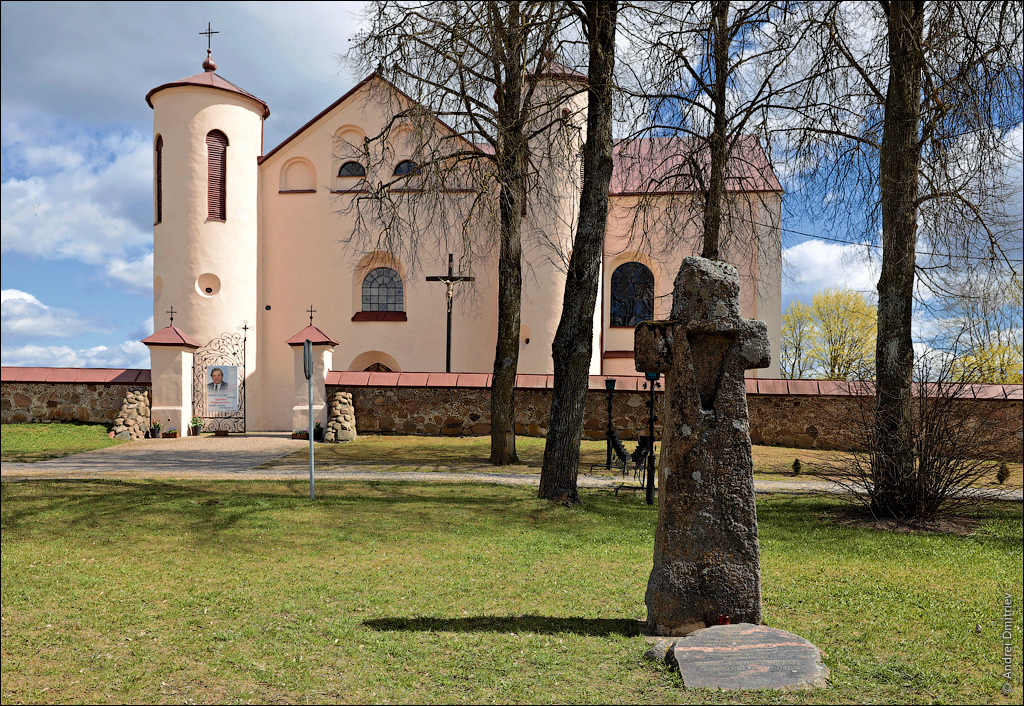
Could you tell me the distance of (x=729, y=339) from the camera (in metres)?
A: 4.45

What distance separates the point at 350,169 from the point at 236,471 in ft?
44.7

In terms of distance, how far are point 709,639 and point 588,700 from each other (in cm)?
82

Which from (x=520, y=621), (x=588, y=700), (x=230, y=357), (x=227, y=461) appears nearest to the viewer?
(x=588, y=700)

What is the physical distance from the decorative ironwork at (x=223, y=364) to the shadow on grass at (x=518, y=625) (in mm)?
16832

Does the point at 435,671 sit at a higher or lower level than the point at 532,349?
lower

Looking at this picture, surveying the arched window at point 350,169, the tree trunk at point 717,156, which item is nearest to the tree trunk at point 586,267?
the tree trunk at point 717,156

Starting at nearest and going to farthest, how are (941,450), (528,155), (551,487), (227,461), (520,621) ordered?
(520,621), (941,450), (551,487), (528,155), (227,461)

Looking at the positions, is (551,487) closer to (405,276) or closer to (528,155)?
(528,155)

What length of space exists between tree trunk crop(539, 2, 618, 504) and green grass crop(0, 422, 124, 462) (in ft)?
35.1

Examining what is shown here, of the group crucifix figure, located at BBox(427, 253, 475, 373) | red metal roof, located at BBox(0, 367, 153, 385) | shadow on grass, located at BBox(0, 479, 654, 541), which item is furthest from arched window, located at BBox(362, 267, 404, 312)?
shadow on grass, located at BBox(0, 479, 654, 541)

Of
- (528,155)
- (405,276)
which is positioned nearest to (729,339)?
(528,155)

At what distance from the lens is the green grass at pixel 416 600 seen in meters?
3.75

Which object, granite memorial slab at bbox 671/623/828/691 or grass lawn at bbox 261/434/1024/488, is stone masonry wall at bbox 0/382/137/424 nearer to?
grass lawn at bbox 261/434/1024/488

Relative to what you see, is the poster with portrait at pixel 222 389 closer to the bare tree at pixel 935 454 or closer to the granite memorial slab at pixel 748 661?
the bare tree at pixel 935 454
